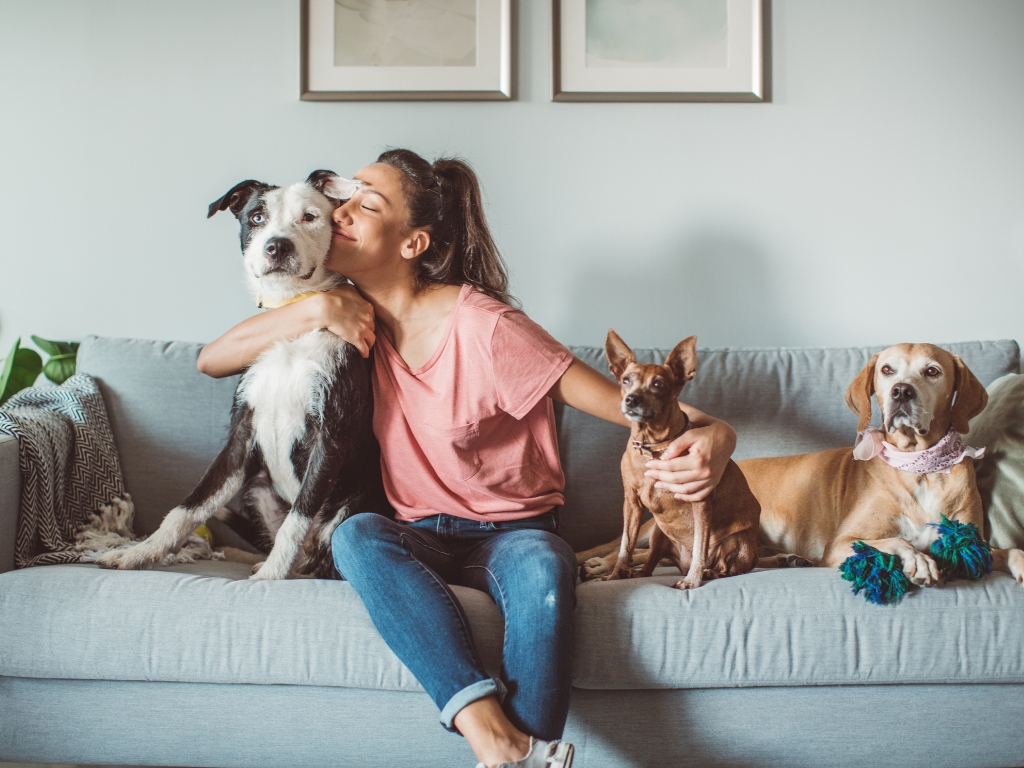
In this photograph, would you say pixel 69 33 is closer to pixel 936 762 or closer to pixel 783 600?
pixel 783 600

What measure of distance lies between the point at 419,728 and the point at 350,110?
1.82m

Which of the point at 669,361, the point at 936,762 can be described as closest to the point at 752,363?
the point at 669,361

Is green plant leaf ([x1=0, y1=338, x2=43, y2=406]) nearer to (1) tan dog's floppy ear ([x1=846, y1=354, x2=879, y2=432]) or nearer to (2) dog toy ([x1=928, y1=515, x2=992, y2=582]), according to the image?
(1) tan dog's floppy ear ([x1=846, y1=354, x2=879, y2=432])

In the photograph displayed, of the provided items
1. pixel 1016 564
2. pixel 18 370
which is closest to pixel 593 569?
pixel 1016 564

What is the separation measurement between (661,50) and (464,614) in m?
1.87

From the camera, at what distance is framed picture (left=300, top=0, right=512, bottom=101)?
227 cm

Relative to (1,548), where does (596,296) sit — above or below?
above

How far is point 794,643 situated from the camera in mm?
1307

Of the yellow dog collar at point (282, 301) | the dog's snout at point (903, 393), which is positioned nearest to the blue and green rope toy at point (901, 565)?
the dog's snout at point (903, 393)

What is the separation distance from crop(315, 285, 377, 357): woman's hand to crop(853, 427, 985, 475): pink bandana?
1.11m

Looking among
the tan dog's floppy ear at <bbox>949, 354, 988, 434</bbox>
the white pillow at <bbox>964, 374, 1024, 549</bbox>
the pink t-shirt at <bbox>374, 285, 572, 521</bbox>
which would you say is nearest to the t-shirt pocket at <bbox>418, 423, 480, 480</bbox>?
the pink t-shirt at <bbox>374, 285, 572, 521</bbox>

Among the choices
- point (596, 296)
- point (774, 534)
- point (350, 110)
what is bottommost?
point (774, 534)

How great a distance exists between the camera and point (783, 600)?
4.37ft

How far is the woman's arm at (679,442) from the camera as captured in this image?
55.9 inches
